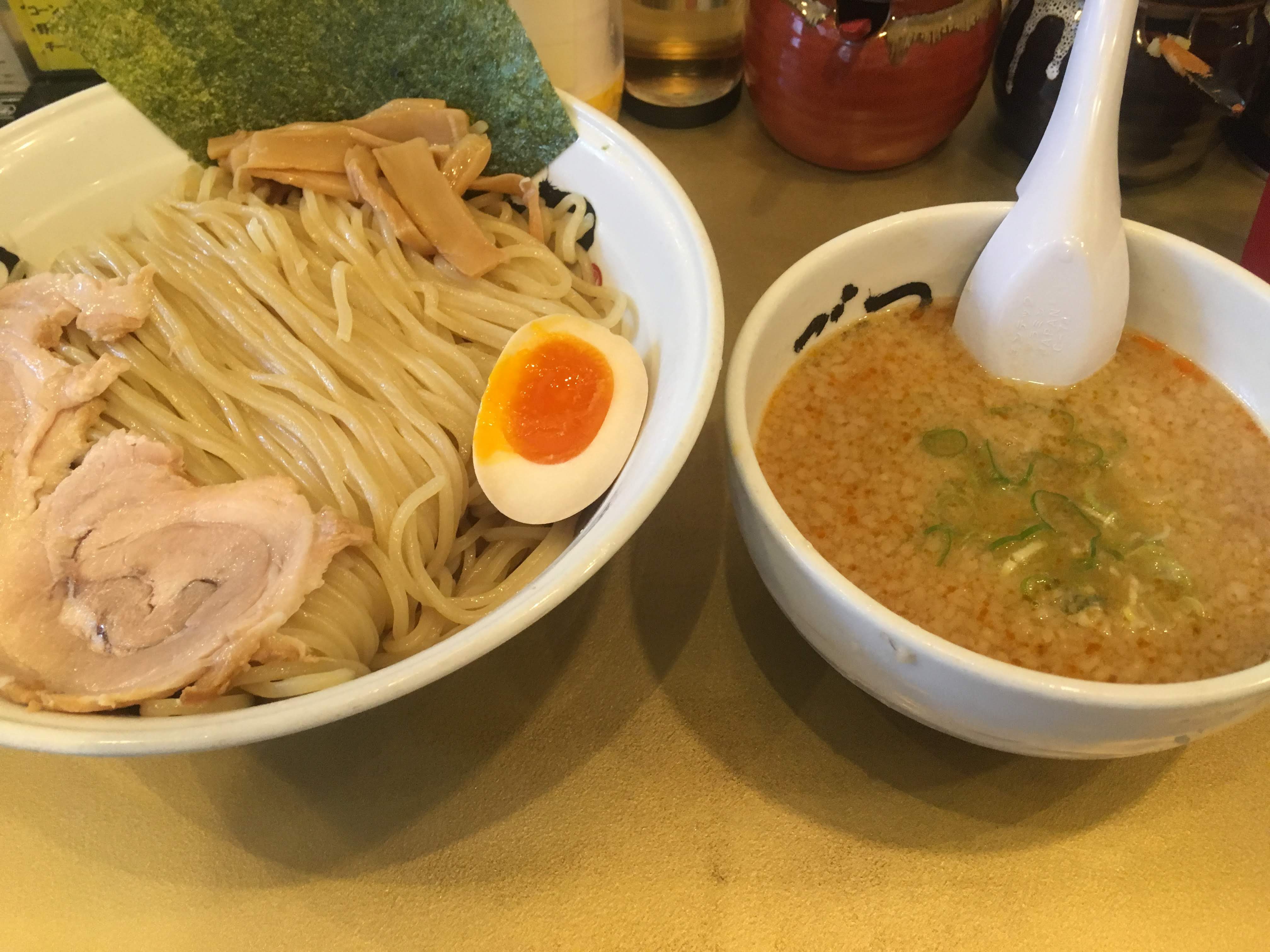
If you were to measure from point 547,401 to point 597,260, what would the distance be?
274 mm

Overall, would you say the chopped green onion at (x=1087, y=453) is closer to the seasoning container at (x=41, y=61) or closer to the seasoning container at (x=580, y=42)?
the seasoning container at (x=580, y=42)

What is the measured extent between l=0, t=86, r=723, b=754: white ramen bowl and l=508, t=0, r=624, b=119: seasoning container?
0.64 ft

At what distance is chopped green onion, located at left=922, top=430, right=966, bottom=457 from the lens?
93 cm

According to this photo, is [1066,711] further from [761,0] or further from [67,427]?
[761,0]

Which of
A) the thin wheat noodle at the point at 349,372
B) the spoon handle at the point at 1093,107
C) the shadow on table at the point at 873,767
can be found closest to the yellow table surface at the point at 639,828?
the shadow on table at the point at 873,767

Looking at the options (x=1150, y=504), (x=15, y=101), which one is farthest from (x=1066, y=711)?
(x=15, y=101)

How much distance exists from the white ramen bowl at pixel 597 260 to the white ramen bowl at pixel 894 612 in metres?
0.06

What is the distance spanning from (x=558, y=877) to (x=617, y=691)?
0.66 feet

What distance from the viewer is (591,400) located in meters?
0.93

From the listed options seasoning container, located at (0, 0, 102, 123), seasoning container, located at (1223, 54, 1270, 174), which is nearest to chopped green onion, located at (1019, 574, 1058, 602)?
seasoning container, located at (1223, 54, 1270, 174)

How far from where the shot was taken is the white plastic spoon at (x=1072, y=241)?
3.03 ft

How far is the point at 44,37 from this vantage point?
1481mm

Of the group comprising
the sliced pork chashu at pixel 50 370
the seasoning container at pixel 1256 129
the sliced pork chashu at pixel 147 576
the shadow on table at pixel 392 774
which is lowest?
the shadow on table at pixel 392 774

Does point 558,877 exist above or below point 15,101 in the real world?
below
